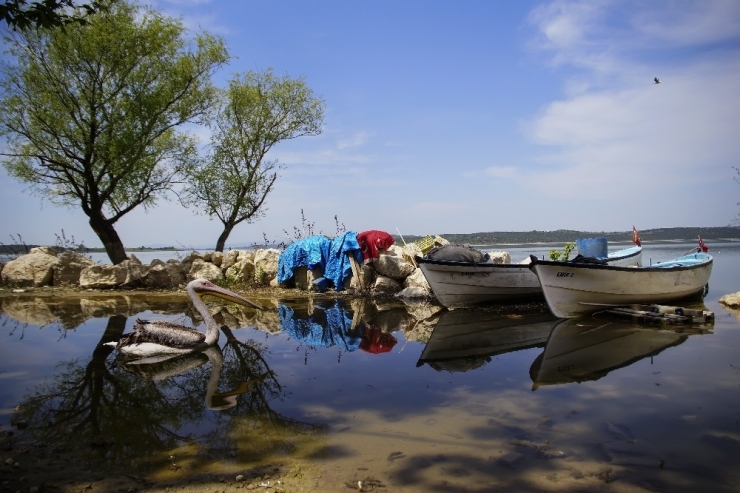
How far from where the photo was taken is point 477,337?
31.6ft

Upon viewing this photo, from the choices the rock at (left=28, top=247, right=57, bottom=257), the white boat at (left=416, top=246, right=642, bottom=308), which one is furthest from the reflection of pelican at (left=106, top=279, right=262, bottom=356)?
the rock at (left=28, top=247, right=57, bottom=257)

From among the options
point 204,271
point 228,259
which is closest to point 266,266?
point 228,259

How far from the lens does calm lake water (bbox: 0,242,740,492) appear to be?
13.6ft

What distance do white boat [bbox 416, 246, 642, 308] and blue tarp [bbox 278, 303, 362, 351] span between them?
248 centimetres

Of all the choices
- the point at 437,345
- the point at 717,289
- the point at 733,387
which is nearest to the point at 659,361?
the point at 733,387

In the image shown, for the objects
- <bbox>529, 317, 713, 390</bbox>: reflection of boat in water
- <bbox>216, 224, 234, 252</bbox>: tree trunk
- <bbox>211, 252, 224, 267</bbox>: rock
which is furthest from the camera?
<bbox>216, 224, 234, 252</bbox>: tree trunk

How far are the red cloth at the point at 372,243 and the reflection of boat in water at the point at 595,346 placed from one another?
22.6ft

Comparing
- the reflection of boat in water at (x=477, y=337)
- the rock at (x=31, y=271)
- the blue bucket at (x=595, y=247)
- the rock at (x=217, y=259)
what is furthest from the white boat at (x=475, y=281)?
the rock at (x=31, y=271)

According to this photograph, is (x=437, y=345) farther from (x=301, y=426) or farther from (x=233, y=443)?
(x=233, y=443)

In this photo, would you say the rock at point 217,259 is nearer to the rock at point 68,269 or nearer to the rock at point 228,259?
the rock at point 228,259

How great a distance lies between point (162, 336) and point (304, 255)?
9.29m

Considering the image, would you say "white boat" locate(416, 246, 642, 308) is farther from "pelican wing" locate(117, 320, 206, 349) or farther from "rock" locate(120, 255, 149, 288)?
"rock" locate(120, 255, 149, 288)

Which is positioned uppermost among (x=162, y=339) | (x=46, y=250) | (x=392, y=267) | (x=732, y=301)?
(x=46, y=250)

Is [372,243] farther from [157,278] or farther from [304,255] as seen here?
[157,278]
